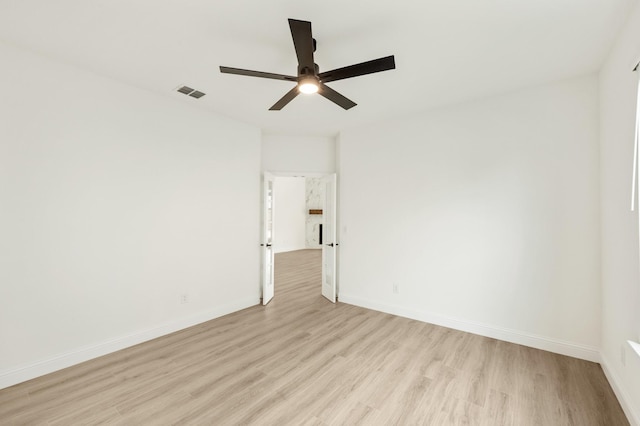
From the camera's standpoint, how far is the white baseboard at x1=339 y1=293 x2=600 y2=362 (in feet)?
9.25

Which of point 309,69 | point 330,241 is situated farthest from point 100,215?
point 330,241

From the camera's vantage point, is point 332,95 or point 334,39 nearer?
point 334,39

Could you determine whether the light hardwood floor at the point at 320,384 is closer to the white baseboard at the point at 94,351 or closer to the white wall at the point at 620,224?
the white baseboard at the point at 94,351

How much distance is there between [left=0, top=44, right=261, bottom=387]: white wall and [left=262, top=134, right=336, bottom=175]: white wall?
82 cm

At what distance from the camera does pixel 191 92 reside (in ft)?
10.7

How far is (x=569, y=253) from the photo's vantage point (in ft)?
9.45

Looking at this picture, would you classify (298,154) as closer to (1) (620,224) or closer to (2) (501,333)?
(2) (501,333)

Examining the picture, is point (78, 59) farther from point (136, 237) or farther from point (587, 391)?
point (587, 391)

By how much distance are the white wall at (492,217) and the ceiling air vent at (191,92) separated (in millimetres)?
2440

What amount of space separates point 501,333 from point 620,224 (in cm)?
168

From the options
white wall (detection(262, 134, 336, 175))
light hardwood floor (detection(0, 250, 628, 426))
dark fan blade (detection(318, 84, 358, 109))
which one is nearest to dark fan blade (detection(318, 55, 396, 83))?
dark fan blade (detection(318, 84, 358, 109))

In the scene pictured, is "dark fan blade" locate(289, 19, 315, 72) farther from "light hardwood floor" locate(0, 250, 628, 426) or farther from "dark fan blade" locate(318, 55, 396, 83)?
"light hardwood floor" locate(0, 250, 628, 426)

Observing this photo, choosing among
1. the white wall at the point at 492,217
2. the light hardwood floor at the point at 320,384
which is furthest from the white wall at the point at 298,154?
the light hardwood floor at the point at 320,384

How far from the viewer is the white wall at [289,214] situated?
1039 cm
